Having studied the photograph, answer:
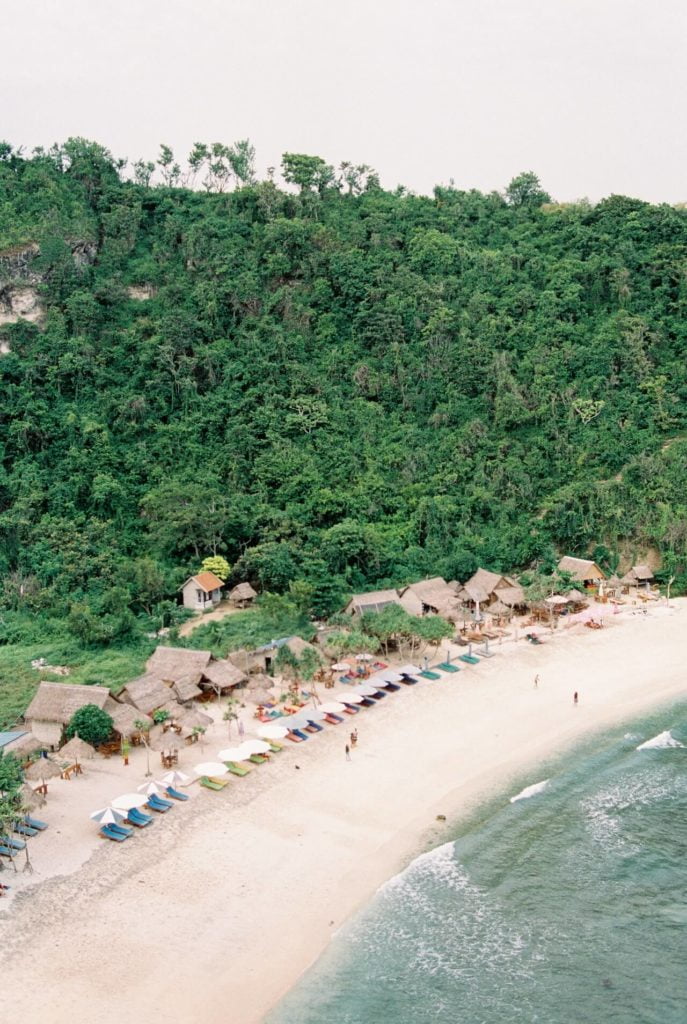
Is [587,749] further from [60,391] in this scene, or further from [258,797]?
[60,391]

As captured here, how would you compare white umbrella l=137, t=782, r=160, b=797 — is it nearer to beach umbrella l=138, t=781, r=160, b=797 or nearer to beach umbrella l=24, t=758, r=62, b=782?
beach umbrella l=138, t=781, r=160, b=797

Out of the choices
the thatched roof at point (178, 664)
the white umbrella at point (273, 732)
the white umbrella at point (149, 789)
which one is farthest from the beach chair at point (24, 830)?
the thatched roof at point (178, 664)

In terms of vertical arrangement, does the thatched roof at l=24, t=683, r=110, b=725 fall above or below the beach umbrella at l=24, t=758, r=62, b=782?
above

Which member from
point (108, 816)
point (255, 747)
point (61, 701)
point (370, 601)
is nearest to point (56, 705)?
point (61, 701)

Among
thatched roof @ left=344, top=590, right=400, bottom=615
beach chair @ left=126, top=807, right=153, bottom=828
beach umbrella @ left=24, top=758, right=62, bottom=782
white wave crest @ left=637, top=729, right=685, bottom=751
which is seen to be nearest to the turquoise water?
white wave crest @ left=637, top=729, right=685, bottom=751

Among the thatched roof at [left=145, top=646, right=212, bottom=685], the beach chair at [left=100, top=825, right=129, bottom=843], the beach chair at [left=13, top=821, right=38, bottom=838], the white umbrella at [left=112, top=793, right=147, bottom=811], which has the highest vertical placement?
the thatched roof at [left=145, top=646, right=212, bottom=685]

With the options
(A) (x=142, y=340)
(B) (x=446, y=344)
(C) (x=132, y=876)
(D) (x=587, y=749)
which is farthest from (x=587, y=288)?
(C) (x=132, y=876)

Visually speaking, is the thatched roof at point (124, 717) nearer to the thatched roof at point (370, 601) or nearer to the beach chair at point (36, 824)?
the beach chair at point (36, 824)
